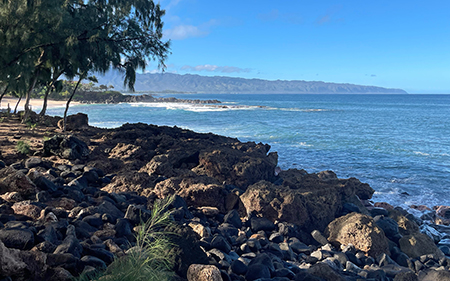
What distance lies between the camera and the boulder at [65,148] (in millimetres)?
10797

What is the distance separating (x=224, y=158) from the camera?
36.1 feet

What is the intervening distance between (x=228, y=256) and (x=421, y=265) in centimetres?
461

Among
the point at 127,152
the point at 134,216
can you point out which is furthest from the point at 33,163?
the point at 134,216

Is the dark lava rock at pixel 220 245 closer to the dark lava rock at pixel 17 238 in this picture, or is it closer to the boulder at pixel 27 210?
the dark lava rock at pixel 17 238

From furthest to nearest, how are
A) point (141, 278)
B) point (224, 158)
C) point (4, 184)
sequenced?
point (224, 158), point (4, 184), point (141, 278)

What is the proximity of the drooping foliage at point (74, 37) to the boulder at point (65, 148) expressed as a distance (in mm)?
3712

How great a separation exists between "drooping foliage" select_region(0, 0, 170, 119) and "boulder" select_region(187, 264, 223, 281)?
435 inches

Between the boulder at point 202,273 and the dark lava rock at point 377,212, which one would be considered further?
the dark lava rock at point 377,212

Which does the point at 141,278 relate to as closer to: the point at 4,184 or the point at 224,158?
the point at 4,184

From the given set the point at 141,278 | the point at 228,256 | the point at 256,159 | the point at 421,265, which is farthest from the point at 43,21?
the point at 421,265

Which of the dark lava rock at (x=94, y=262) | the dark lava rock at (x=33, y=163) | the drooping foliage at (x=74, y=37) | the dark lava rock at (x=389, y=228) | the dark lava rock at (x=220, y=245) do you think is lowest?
the dark lava rock at (x=389, y=228)

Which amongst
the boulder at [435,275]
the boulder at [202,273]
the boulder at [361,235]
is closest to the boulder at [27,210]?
the boulder at [202,273]

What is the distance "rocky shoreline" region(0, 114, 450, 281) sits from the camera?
14.4 ft

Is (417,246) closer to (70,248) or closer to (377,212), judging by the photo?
(377,212)
